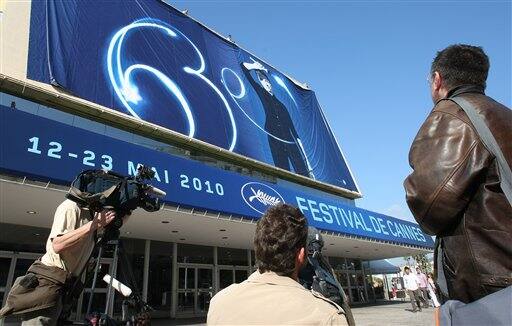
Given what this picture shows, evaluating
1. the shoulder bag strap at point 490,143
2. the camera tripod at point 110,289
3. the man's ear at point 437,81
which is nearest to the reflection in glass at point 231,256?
the camera tripod at point 110,289

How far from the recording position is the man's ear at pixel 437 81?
6.24 ft

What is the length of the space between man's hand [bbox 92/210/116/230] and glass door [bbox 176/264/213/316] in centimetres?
1301

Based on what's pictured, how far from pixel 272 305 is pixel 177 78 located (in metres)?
15.7

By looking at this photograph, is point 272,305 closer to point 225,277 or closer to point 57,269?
point 57,269

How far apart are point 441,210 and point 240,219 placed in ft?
33.6

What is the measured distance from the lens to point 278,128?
20.6 meters

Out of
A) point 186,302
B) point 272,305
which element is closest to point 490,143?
point 272,305

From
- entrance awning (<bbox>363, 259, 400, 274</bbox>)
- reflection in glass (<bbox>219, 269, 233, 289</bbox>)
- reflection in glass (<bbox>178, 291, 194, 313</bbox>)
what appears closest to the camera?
reflection in glass (<bbox>178, 291, 194, 313</bbox>)

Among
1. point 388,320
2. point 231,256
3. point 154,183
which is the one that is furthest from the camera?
point 231,256

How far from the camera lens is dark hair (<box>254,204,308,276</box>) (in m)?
Answer: 1.72

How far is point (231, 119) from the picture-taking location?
57.8ft

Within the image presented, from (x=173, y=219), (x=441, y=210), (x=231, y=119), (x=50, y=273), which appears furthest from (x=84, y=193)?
(x=231, y=119)

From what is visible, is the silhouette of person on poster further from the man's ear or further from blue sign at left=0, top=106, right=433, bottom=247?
the man's ear

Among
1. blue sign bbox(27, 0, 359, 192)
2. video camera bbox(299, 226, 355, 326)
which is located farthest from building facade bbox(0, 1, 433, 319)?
video camera bbox(299, 226, 355, 326)
